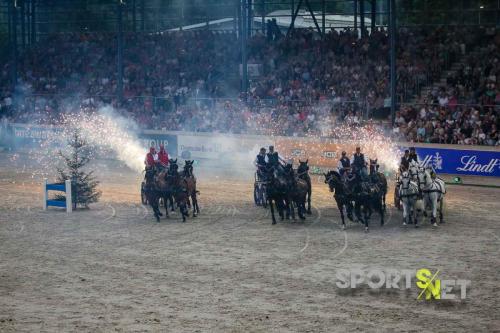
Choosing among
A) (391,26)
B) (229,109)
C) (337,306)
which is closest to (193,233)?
(337,306)

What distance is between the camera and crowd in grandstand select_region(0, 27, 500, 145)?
3534 centimetres

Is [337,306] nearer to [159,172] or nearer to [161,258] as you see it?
[161,258]

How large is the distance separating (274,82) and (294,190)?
19.4 meters

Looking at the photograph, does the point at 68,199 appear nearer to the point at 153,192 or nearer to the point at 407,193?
the point at 153,192

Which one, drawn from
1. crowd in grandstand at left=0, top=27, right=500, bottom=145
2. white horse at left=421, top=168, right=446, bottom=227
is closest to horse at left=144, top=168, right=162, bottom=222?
white horse at left=421, top=168, right=446, bottom=227

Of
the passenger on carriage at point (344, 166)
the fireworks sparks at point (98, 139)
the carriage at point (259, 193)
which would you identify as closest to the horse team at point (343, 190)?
the passenger on carriage at point (344, 166)

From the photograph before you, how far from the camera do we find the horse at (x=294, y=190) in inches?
944

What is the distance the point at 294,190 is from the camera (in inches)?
949

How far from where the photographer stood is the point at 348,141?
35031 mm

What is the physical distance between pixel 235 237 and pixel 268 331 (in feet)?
27.5

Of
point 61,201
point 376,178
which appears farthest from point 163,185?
point 376,178

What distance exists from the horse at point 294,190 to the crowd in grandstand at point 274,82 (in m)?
10.5

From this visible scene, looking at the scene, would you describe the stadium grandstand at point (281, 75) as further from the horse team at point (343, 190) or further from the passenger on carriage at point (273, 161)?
the horse team at point (343, 190)

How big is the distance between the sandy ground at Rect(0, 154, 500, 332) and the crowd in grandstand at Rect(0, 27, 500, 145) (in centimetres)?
720
